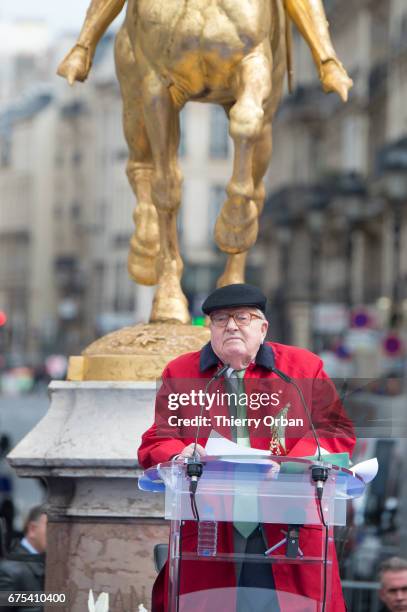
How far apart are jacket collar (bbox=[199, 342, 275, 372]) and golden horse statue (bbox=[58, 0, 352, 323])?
1896mm

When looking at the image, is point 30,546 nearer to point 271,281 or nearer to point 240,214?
point 240,214

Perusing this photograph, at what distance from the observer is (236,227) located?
7.25 meters

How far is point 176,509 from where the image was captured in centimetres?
462

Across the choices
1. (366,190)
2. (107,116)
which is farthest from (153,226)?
(107,116)

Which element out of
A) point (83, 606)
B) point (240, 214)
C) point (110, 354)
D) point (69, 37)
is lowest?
point (83, 606)

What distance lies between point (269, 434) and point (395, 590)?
70.7 inches

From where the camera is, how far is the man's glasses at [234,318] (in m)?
5.07

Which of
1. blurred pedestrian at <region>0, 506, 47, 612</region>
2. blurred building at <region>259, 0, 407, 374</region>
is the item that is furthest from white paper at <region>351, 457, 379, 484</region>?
blurred building at <region>259, 0, 407, 374</region>

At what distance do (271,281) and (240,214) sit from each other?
56.0 meters

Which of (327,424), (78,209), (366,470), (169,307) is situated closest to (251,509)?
(366,470)

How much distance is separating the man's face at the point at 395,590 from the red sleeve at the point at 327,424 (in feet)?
5.30

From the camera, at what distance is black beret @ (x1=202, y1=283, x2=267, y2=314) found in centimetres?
506

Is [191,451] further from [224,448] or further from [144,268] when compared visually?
[144,268]

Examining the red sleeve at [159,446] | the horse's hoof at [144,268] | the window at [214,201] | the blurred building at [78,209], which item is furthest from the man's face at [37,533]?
the window at [214,201]
